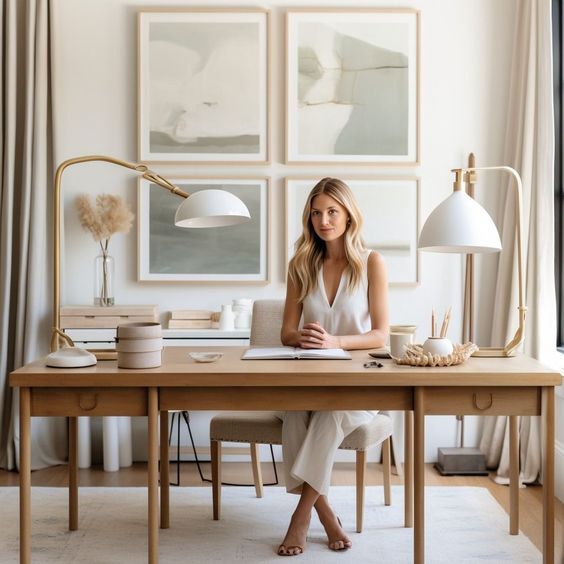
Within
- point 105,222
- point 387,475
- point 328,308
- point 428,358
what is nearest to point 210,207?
point 328,308

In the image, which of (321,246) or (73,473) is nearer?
(73,473)

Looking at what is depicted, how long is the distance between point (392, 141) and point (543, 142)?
812 millimetres

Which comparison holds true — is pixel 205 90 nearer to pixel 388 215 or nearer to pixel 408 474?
pixel 388 215

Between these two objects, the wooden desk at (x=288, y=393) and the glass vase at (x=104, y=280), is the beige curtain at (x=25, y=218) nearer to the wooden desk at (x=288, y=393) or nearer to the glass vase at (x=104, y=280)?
the glass vase at (x=104, y=280)

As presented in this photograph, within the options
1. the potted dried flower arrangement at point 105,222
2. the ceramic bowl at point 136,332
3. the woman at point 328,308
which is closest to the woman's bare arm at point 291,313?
the woman at point 328,308

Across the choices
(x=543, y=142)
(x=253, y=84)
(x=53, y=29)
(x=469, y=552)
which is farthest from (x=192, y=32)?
(x=469, y=552)

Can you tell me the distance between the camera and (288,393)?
2.35m

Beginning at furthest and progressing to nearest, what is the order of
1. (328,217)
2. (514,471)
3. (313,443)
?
(328,217) < (514,471) < (313,443)

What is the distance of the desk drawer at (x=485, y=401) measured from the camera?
234 cm

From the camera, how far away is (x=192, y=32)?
4062 millimetres

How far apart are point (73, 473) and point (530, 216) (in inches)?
94.2

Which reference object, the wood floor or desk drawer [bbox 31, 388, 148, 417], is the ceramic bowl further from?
the wood floor

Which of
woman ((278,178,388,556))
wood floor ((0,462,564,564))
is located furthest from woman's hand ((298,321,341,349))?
wood floor ((0,462,564,564))

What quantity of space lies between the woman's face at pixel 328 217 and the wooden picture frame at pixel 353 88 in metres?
1.16
